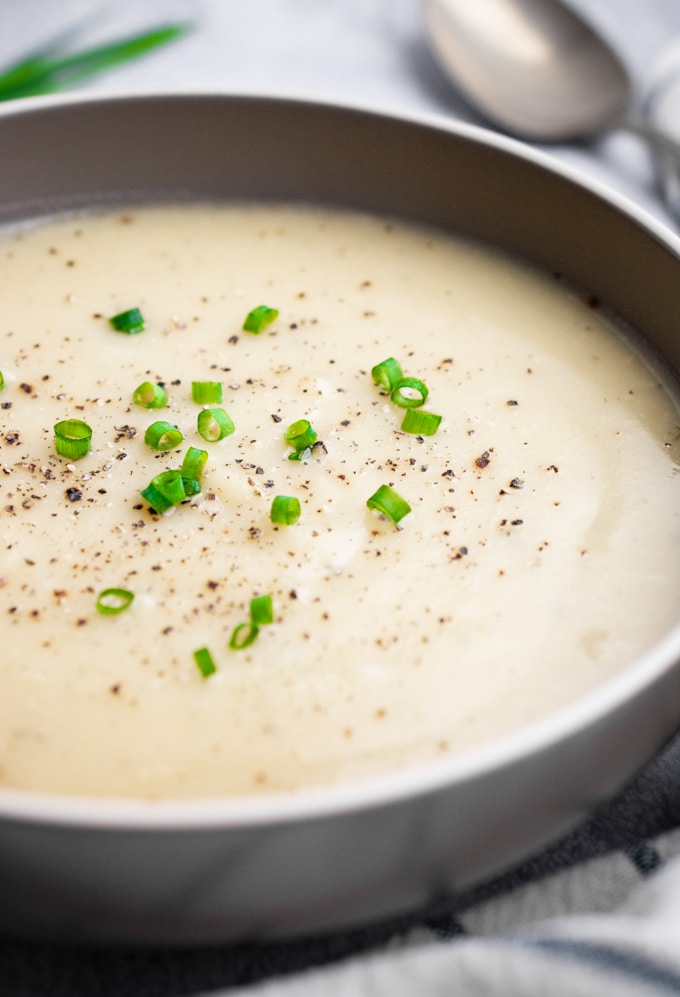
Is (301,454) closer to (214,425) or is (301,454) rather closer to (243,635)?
(214,425)

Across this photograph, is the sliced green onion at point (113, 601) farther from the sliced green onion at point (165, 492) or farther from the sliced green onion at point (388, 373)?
the sliced green onion at point (388, 373)

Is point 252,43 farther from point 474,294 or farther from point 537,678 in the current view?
point 537,678

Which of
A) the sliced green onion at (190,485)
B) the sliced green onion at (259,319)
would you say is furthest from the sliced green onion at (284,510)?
the sliced green onion at (259,319)

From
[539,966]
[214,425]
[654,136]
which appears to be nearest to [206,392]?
[214,425]

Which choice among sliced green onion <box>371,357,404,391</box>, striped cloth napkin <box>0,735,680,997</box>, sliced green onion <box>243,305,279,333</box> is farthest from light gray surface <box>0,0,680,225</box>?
striped cloth napkin <box>0,735,680,997</box>

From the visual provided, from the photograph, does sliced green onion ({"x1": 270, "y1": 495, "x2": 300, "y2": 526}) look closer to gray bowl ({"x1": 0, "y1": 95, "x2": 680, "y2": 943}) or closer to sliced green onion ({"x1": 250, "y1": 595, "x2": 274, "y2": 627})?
sliced green onion ({"x1": 250, "y1": 595, "x2": 274, "y2": 627})

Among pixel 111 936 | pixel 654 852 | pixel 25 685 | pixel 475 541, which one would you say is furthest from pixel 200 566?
pixel 654 852
